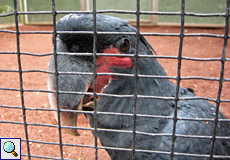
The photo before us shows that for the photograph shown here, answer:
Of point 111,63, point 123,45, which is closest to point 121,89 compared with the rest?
point 111,63

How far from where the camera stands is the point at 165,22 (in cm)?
1160

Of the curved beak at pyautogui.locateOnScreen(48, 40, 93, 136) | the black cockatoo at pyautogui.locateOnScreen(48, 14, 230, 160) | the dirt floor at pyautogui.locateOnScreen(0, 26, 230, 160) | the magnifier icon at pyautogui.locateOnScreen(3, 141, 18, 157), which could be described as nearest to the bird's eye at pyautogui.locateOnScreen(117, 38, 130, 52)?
the black cockatoo at pyautogui.locateOnScreen(48, 14, 230, 160)

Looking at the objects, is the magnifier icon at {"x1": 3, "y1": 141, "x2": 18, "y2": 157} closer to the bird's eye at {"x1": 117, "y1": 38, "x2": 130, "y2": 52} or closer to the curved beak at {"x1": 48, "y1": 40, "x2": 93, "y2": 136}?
the curved beak at {"x1": 48, "y1": 40, "x2": 93, "y2": 136}

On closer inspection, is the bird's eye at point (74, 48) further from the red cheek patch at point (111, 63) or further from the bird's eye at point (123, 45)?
the bird's eye at point (123, 45)

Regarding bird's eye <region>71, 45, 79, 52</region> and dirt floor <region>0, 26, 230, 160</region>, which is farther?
dirt floor <region>0, 26, 230, 160</region>

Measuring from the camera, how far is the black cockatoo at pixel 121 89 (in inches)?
57.3

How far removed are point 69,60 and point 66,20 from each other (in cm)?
29

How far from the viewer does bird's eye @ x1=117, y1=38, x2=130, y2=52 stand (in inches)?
59.4

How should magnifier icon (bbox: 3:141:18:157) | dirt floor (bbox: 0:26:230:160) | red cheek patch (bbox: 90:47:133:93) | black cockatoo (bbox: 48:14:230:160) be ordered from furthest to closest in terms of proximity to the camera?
dirt floor (bbox: 0:26:230:160), red cheek patch (bbox: 90:47:133:93), black cockatoo (bbox: 48:14:230:160), magnifier icon (bbox: 3:141:18:157)

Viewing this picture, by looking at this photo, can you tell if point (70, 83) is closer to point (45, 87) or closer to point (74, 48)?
point (74, 48)

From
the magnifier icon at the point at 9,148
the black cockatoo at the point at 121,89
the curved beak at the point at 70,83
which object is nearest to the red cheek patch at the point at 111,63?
the black cockatoo at the point at 121,89

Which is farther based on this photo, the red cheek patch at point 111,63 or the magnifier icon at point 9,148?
the red cheek patch at point 111,63

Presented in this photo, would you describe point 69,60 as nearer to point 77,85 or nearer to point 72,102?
point 77,85

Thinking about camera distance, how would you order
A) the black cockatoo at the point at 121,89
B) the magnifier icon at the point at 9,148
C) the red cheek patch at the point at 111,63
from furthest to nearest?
the red cheek patch at the point at 111,63 < the black cockatoo at the point at 121,89 < the magnifier icon at the point at 9,148
